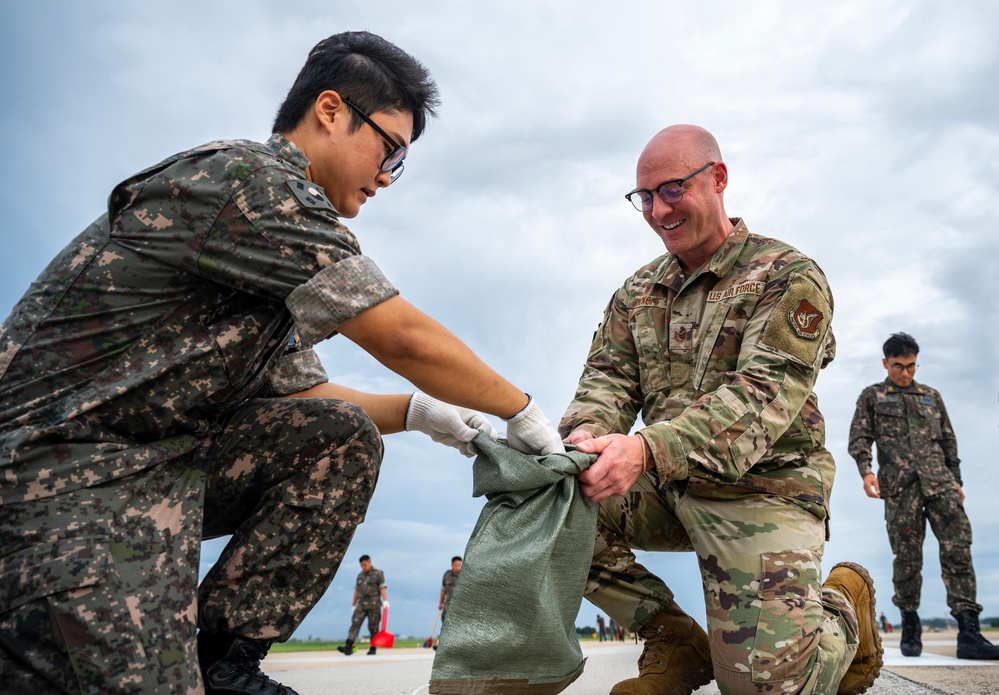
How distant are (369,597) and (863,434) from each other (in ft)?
30.7

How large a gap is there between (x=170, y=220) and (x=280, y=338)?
435mm

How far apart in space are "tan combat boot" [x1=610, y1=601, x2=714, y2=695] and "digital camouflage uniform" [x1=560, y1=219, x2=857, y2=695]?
67mm

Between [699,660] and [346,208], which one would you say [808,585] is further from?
[346,208]

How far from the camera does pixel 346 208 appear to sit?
2.56 metres

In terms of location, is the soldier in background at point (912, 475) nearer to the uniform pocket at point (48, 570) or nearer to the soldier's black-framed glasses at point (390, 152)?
the soldier's black-framed glasses at point (390, 152)

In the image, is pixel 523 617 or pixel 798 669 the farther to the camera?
pixel 798 669

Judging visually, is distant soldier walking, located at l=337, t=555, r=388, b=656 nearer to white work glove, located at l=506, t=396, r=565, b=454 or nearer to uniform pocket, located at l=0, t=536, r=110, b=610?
white work glove, located at l=506, t=396, r=565, b=454

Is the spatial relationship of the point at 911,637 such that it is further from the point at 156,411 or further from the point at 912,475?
the point at 156,411

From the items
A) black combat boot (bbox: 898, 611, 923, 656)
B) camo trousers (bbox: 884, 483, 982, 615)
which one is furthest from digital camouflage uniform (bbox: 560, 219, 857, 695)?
camo trousers (bbox: 884, 483, 982, 615)

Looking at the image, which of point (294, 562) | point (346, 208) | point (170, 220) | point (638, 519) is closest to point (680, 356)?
point (638, 519)

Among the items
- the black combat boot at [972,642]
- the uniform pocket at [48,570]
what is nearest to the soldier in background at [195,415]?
the uniform pocket at [48,570]

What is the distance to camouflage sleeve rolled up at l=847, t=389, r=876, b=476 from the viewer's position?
785 centimetres

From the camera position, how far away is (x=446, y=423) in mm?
2850

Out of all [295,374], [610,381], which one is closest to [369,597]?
[610,381]
